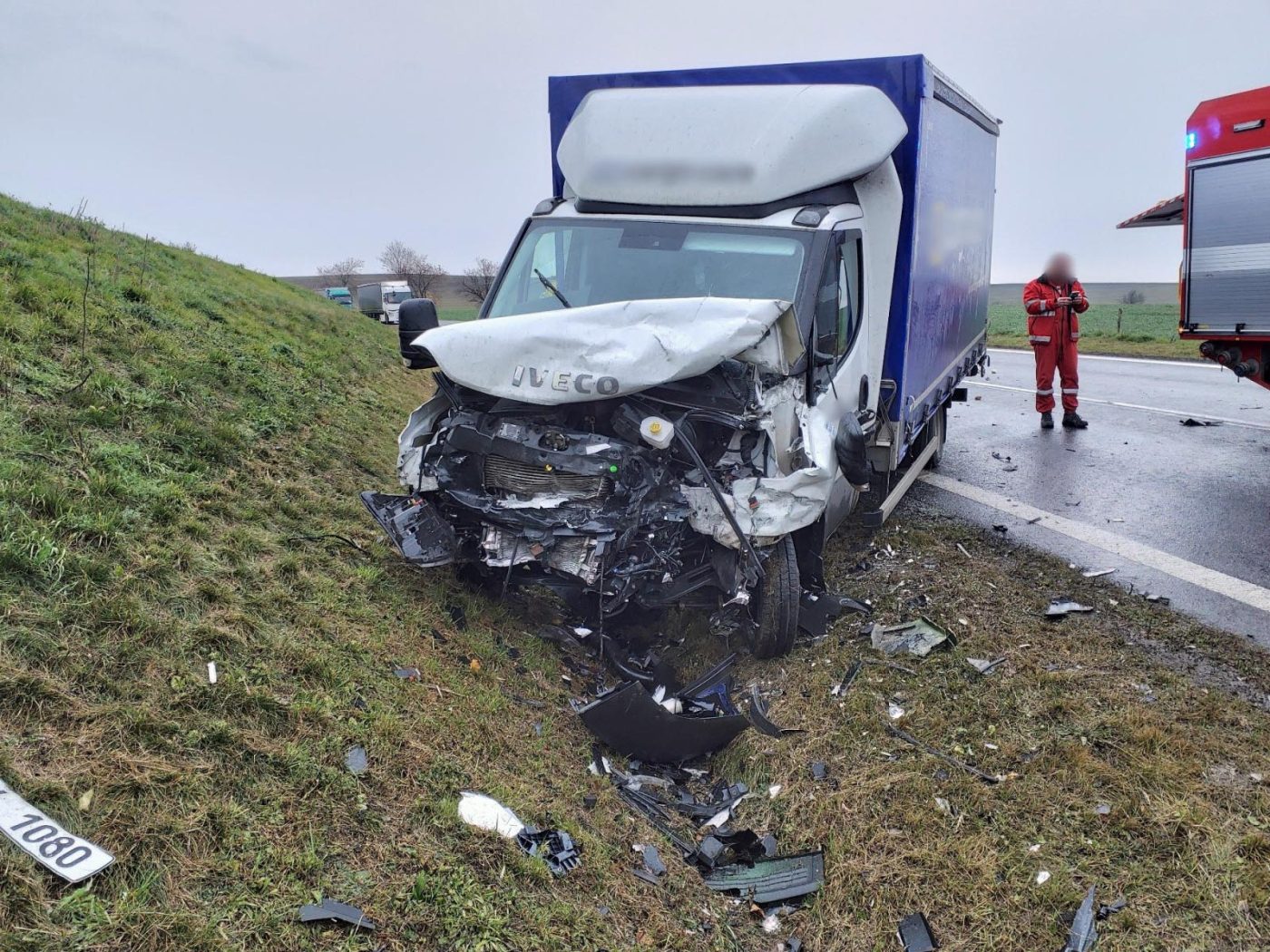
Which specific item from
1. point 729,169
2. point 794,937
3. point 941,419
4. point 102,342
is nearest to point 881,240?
point 729,169

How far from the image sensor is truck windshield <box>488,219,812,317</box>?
4.86 meters

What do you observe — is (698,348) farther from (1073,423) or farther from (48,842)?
(1073,423)

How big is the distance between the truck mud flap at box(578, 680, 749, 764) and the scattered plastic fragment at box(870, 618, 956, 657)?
3.68 feet

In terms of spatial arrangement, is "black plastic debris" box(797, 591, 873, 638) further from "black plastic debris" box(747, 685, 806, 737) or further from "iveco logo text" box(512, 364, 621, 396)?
"iveco logo text" box(512, 364, 621, 396)

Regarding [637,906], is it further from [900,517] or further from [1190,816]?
[900,517]

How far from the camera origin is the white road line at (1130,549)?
521 centimetres

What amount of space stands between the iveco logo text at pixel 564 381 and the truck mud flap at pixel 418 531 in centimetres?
89

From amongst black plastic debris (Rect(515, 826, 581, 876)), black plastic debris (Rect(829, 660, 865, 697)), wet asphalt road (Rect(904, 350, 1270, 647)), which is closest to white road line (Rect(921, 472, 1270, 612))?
wet asphalt road (Rect(904, 350, 1270, 647))

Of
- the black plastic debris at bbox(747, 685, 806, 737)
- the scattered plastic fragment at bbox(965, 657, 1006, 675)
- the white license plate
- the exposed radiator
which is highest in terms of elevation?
the exposed radiator

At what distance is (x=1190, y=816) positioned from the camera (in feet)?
10.4

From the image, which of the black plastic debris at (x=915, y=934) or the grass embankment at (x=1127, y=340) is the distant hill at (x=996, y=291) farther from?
the black plastic debris at (x=915, y=934)

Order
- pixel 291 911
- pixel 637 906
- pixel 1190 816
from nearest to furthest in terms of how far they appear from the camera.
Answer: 1. pixel 291 911
2. pixel 637 906
3. pixel 1190 816

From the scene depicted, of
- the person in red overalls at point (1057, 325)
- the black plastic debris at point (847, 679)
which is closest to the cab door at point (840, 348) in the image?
the black plastic debris at point (847, 679)

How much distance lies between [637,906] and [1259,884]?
2061mm
